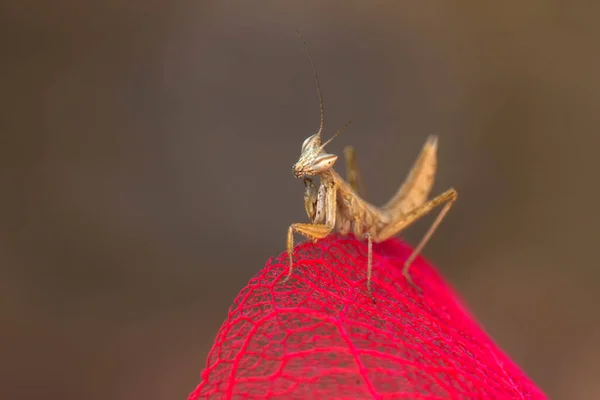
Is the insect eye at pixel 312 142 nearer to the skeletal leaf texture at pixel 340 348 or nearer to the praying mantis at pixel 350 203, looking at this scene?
the praying mantis at pixel 350 203

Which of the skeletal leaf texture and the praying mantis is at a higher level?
the praying mantis

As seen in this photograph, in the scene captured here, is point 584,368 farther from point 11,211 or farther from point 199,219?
point 11,211

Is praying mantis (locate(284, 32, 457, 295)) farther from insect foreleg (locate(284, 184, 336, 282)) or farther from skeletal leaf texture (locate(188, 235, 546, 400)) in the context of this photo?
skeletal leaf texture (locate(188, 235, 546, 400))

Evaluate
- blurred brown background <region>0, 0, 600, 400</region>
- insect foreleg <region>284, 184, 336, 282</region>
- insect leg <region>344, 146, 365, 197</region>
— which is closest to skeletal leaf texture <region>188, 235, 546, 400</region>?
insect foreleg <region>284, 184, 336, 282</region>

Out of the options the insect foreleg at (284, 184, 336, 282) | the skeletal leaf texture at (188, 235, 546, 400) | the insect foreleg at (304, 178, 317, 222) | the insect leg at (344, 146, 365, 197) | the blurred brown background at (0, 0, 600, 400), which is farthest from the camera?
the blurred brown background at (0, 0, 600, 400)

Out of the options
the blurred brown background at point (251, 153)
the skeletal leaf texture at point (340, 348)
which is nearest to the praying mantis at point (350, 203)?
the skeletal leaf texture at point (340, 348)

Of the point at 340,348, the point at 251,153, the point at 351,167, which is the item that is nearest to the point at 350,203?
the point at 351,167
